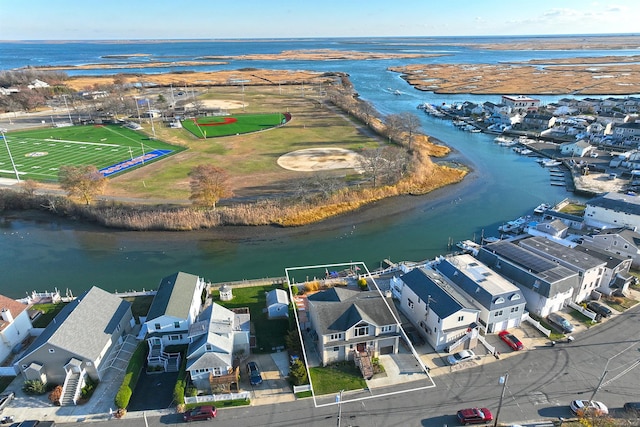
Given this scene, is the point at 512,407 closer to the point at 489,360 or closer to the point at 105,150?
the point at 489,360

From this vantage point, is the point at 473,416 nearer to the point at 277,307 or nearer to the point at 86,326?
the point at 277,307

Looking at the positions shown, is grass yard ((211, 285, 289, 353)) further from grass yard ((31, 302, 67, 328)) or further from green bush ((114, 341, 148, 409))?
Answer: grass yard ((31, 302, 67, 328))

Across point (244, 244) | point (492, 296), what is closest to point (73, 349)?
point (244, 244)

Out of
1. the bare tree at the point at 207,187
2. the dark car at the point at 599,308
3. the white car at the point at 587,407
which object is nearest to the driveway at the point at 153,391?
the white car at the point at 587,407

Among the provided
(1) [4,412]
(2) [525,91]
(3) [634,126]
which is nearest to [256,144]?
(1) [4,412]

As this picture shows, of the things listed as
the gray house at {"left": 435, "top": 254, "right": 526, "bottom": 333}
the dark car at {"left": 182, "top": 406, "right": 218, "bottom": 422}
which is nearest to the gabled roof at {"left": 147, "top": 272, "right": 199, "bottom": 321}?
the dark car at {"left": 182, "top": 406, "right": 218, "bottom": 422}

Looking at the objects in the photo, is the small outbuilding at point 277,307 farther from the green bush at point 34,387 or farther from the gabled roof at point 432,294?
the green bush at point 34,387
